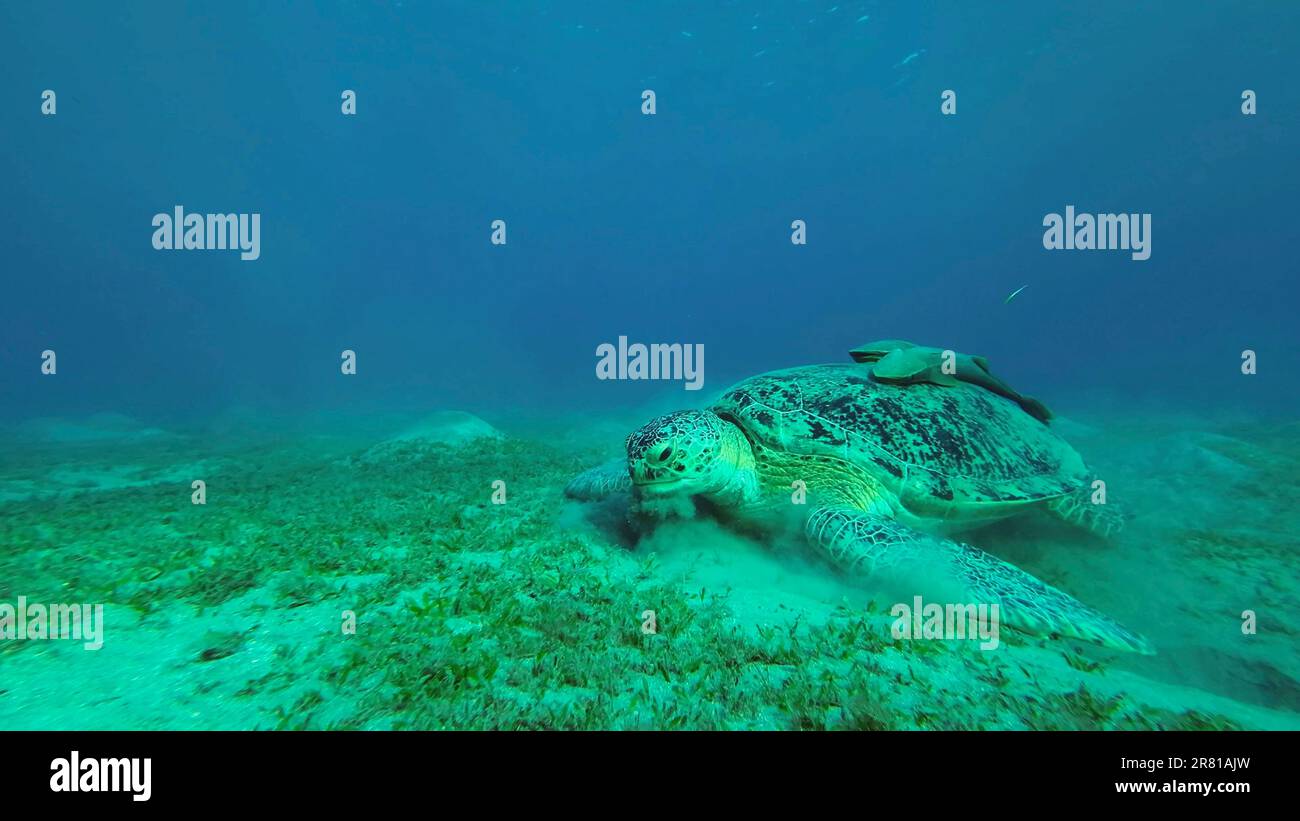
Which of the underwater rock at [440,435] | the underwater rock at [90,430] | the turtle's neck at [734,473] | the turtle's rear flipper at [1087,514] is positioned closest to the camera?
the turtle's neck at [734,473]

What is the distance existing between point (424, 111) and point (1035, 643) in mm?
82148

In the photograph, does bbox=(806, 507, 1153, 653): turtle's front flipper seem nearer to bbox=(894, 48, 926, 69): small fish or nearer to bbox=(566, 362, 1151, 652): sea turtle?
bbox=(566, 362, 1151, 652): sea turtle

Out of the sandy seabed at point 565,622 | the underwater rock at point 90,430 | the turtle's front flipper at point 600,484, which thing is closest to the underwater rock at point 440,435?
the sandy seabed at point 565,622

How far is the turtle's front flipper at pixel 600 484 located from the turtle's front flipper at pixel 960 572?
2.21m

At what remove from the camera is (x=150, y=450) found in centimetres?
1248

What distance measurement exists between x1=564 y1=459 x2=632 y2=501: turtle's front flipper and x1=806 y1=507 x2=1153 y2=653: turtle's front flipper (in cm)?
221

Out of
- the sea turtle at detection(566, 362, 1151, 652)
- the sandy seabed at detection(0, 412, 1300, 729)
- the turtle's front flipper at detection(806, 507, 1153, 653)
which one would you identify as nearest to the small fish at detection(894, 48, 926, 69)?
the sandy seabed at detection(0, 412, 1300, 729)

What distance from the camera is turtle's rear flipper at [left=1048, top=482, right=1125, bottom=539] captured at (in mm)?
4949

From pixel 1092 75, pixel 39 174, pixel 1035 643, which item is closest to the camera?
pixel 1035 643

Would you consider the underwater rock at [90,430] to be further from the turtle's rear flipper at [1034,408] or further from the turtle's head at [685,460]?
the turtle's rear flipper at [1034,408]

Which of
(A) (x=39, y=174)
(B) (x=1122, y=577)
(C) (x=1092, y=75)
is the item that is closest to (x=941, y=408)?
(B) (x=1122, y=577)

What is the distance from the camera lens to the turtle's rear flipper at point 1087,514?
4949 millimetres

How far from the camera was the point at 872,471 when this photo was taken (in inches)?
173
